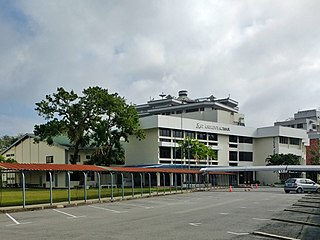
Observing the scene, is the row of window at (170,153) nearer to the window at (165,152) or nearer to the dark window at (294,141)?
the window at (165,152)

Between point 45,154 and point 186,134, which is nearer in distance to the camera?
point 45,154

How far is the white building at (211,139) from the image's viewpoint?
78938 millimetres

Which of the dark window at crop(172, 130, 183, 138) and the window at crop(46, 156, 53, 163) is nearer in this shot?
the window at crop(46, 156, 53, 163)

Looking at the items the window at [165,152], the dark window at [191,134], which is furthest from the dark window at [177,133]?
the window at [165,152]

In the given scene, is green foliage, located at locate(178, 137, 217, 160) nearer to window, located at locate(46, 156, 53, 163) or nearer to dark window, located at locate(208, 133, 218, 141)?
dark window, located at locate(208, 133, 218, 141)

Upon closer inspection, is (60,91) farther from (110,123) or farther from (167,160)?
(167,160)

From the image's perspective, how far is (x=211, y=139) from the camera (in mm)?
87125

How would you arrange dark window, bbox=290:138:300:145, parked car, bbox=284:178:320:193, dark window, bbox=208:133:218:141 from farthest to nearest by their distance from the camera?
dark window, bbox=290:138:300:145, dark window, bbox=208:133:218:141, parked car, bbox=284:178:320:193

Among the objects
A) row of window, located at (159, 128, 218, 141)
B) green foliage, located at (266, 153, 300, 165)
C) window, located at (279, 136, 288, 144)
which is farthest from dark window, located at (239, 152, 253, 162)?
row of window, located at (159, 128, 218, 141)

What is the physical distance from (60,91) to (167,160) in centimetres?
2295

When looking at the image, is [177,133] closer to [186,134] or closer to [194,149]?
[186,134]

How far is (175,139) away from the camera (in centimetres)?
8031

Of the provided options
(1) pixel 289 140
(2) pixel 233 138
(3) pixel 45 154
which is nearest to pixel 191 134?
(2) pixel 233 138

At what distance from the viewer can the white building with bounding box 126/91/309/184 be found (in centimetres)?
7894
